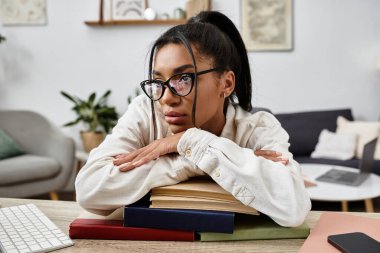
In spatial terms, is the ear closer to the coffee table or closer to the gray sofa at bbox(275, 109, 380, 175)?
the coffee table

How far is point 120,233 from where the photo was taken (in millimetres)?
812

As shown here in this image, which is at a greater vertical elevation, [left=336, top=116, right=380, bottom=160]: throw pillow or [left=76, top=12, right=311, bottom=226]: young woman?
[left=76, top=12, right=311, bottom=226]: young woman

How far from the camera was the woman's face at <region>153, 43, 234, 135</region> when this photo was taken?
3.03 feet

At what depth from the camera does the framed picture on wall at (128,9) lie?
153 inches

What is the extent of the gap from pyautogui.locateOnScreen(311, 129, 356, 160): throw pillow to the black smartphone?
9.02 ft

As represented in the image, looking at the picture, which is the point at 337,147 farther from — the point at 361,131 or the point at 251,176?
the point at 251,176

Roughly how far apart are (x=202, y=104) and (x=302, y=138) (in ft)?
9.28

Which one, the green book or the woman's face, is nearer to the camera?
the green book

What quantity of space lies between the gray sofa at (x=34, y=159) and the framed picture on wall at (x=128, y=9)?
49.3 inches

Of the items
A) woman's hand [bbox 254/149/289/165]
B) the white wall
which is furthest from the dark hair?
the white wall

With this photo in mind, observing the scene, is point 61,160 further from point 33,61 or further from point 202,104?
point 202,104

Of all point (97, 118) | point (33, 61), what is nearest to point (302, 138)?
point (97, 118)

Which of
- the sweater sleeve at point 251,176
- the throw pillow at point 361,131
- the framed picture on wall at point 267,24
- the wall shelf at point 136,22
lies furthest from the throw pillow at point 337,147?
the sweater sleeve at point 251,176

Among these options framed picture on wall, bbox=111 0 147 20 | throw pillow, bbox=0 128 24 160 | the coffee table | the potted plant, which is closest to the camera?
the coffee table
